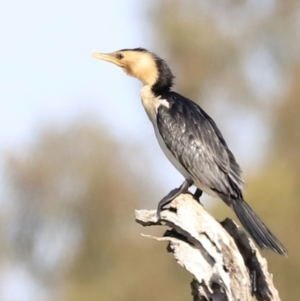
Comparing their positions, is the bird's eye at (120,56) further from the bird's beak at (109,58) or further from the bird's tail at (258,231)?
the bird's tail at (258,231)

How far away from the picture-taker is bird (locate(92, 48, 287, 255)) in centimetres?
799

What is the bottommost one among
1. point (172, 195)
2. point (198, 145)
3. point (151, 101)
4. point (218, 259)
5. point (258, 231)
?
point (218, 259)

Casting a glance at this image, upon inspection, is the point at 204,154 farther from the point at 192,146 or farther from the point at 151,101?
the point at 151,101

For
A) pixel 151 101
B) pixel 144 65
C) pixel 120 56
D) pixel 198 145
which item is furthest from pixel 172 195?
pixel 120 56

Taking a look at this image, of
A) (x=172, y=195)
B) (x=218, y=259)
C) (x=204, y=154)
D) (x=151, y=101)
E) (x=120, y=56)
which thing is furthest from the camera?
(x=120, y=56)

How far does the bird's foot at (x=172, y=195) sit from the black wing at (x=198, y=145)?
0.36 ft

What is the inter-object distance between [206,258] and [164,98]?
1888mm

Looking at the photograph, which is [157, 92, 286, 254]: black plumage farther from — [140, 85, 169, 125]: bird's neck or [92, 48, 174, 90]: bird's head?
[92, 48, 174, 90]: bird's head

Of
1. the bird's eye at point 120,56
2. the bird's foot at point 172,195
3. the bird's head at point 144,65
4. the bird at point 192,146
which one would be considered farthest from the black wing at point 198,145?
the bird's eye at point 120,56

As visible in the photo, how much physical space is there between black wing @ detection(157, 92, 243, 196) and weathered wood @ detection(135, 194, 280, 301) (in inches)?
29.6

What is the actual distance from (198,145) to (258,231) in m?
0.90

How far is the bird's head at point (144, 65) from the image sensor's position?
29.7ft

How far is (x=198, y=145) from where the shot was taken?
849 centimetres

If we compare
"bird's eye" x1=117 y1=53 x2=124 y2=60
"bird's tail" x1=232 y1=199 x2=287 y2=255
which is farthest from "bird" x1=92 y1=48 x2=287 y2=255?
"bird's eye" x1=117 y1=53 x2=124 y2=60
